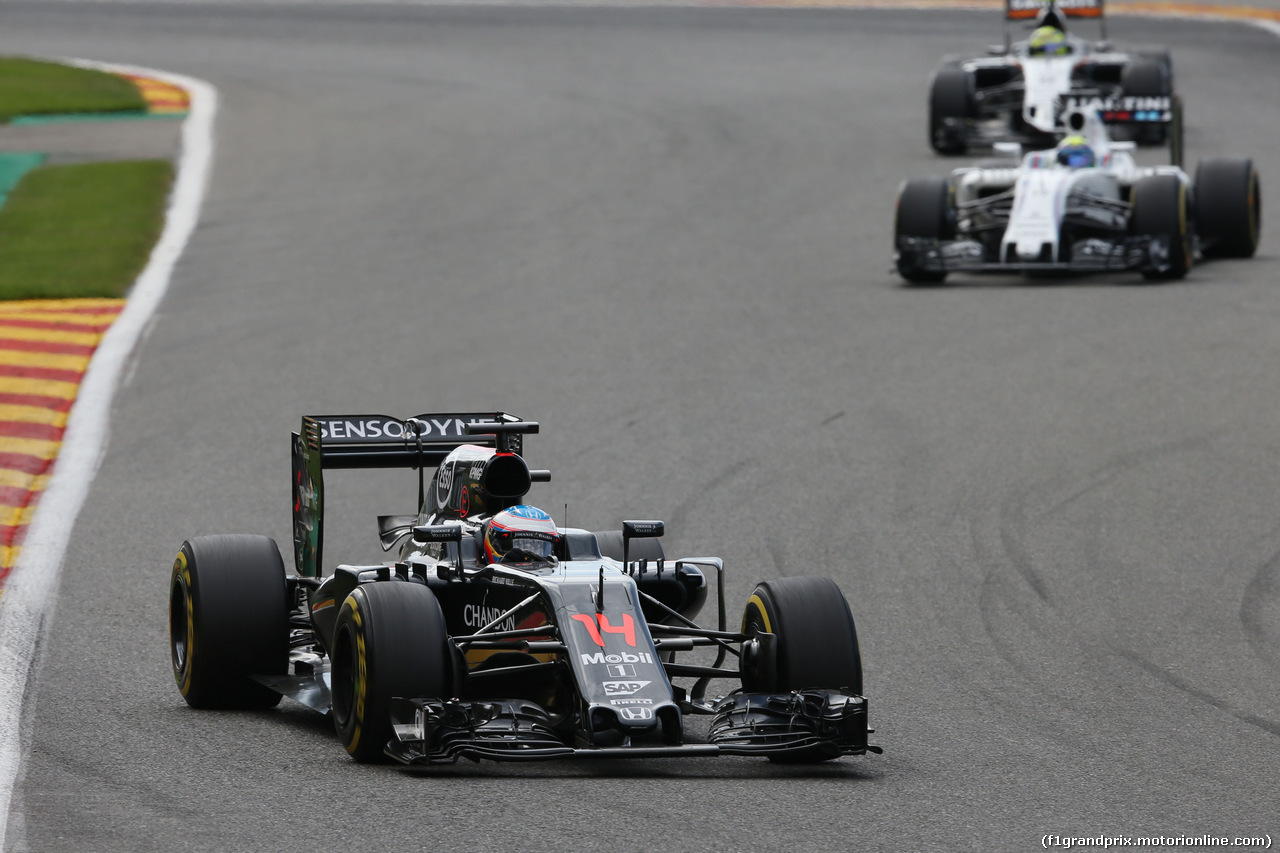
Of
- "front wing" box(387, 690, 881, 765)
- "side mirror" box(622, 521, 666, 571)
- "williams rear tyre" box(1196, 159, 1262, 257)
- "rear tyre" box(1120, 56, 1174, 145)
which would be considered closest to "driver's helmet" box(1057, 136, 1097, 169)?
"williams rear tyre" box(1196, 159, 1262, 257)

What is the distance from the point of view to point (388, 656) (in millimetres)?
7848

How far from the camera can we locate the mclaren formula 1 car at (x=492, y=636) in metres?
7.83

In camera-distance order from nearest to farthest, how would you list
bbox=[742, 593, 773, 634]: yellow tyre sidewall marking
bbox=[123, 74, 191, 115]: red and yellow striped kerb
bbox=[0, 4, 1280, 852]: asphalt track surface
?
1. bbox=[0, 4, 1280, 852]: asphalt track surface
2. bbox=[742, 593, 773, 634]: yellow tyre sidewall marking
3. bbox=[123, 74, 191, 115]: red and yellow striped kerb

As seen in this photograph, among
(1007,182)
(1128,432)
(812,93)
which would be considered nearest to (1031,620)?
(1128,432)

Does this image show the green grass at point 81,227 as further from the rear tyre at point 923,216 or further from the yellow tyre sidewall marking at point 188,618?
the yellow tyre sidewall marking at point 188,618

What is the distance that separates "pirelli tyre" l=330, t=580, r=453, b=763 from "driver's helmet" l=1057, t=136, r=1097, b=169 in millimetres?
13423

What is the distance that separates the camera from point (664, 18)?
129 ft

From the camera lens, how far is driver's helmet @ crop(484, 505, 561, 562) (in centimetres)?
878

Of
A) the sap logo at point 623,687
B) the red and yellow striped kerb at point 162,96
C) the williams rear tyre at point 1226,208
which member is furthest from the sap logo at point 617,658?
the red and yellow striped kerb at point 162,96

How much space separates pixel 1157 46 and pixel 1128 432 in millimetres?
21897

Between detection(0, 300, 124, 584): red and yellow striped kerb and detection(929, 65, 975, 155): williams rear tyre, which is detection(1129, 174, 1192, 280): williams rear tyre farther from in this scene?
detection(0, 300, 124, 584): red and yellow striped kerb

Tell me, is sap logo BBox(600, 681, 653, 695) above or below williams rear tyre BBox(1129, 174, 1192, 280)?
below

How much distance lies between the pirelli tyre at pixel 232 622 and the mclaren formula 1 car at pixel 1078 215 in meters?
11.5

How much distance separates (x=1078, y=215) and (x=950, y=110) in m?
7.53
